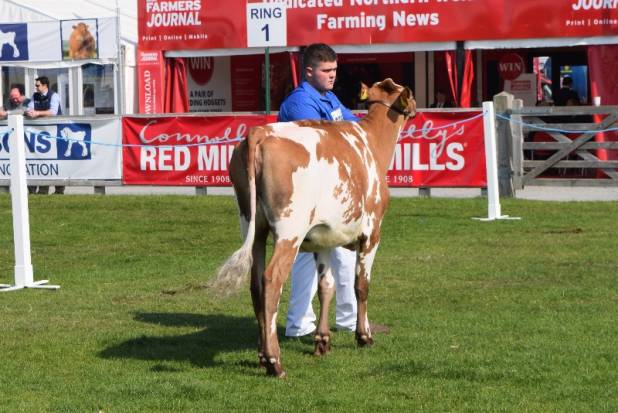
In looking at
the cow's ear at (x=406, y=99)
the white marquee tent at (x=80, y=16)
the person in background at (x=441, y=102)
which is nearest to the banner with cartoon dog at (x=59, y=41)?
the white marquee tent at (x=80, y=16)

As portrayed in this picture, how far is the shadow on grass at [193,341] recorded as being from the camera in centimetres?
884

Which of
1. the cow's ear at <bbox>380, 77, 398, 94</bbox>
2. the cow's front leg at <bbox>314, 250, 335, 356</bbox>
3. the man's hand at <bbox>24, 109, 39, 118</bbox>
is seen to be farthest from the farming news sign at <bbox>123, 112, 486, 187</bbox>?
the cow's front leg at <bbox>314, 250, 335, 356</bbox>

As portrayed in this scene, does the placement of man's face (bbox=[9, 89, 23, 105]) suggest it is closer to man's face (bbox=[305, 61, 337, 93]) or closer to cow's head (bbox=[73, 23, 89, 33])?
cow's head (bbox=[73, 23, 89, 33])

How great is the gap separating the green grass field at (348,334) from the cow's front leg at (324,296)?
0.10 meters

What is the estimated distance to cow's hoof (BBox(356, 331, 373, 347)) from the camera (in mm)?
9000

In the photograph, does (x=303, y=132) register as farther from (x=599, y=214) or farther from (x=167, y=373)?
(x=599, y=214)

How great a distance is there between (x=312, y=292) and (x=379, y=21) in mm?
18803

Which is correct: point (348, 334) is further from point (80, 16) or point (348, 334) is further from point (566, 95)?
point (80, 16)

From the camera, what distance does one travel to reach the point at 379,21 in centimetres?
2770

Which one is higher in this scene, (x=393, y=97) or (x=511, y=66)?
(x=511, y=66)

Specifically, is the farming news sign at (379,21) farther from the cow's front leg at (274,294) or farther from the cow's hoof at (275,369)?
the cow's hoof at (275,369)

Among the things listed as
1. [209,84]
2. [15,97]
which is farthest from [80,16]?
[15,97]

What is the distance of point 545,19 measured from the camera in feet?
85.8

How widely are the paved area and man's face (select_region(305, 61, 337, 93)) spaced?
39.0 feet
